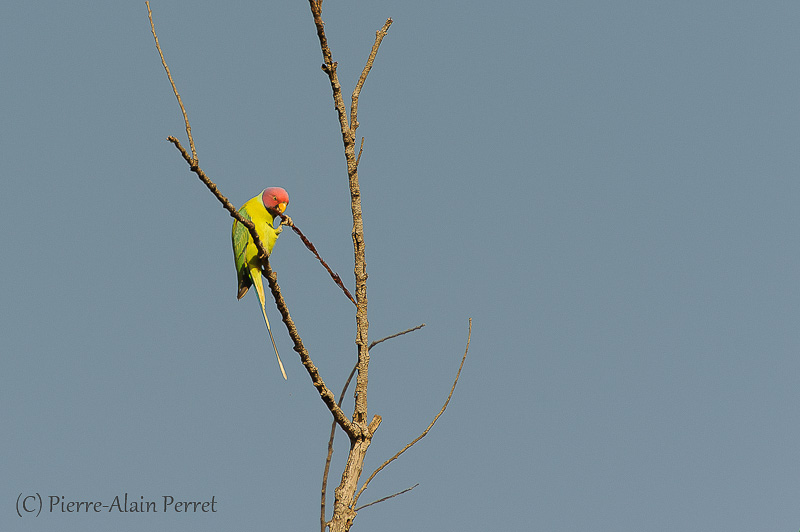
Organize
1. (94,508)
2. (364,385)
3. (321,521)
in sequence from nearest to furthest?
(321,521), (364,385), (94,508)

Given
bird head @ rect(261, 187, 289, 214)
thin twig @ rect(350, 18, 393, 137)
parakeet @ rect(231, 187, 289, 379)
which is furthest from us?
bird head @ rect(261, 187, 289, 214)

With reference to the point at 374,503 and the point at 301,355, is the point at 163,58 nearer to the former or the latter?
the point at 301,355

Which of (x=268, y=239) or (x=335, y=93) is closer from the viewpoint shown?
(x=335, y=93)

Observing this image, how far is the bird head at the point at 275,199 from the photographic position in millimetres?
5195

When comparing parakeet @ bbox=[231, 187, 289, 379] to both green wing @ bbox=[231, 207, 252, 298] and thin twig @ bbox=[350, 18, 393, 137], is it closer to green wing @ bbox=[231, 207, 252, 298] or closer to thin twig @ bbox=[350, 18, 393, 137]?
green wing @ bbox=[231, 207, 252, 298]

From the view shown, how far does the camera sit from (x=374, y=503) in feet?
10.9

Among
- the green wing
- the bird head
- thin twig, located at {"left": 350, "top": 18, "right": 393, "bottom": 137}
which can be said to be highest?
the bird head

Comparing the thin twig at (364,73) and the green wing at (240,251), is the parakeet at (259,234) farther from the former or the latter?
the thin twig at (364,73)

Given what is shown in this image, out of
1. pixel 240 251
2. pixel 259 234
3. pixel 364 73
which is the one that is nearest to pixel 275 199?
pixel 259 234

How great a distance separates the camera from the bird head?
5.20 m

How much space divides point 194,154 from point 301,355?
1.05 meters

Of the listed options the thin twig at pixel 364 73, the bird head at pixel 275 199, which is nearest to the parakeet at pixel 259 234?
the bird head at pixel 275 199

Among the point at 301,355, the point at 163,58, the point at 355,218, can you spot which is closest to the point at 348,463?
the point at 301,355

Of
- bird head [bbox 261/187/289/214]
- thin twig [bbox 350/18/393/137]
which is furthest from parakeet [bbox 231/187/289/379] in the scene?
thin twig [bbox 350/18/393/137]
